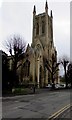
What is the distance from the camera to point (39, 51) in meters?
110

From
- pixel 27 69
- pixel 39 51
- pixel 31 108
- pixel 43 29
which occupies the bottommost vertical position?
pixel 31 108

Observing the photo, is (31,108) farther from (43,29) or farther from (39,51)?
(43,29)

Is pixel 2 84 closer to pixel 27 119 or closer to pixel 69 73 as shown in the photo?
pixel 27 119

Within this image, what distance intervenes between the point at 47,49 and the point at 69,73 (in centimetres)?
2153

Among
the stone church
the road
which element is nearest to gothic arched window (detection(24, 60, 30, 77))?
the stone church

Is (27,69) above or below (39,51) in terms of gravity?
below

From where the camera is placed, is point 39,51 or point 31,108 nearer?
point 31,108

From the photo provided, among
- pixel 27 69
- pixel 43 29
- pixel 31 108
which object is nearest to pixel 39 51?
pixel 27 69

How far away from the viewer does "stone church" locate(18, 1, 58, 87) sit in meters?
104

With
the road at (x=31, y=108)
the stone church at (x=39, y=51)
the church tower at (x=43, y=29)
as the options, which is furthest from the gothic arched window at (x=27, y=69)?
the road at (x=31, y=108)

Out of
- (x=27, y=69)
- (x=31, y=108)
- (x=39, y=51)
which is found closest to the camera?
(x=31, y=108)

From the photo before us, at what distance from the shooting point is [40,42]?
114m

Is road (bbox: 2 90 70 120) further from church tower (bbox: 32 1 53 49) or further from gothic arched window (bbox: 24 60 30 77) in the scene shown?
church tower (bbox: 32 1 53 49)

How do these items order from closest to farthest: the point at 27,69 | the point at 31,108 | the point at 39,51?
the point at 31,108 < the point at 27,69 < the point at 39,51
